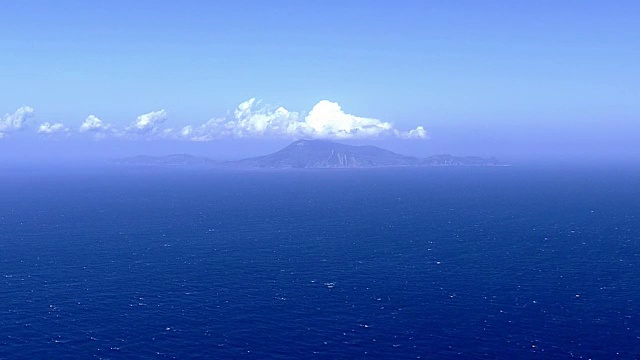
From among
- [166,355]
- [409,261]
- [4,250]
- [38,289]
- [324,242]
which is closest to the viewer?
[166,355]

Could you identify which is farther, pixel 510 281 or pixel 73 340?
pixel 510 281

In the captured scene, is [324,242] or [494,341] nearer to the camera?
[494,341]

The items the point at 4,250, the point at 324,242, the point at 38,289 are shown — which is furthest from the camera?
the point at 324,242

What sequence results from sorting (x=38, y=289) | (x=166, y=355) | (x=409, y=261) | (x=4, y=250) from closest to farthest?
1. (x=166, y=355)
2. (x=38, y=289)
3. (x=409, y=261)
4. (x=4, y=250)

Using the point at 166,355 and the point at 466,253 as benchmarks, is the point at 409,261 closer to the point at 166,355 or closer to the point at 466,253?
the point at 466,253

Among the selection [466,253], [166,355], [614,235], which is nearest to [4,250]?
[166,355]

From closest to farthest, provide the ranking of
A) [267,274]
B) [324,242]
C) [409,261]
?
[267,274]
[409,261]
[324,242]

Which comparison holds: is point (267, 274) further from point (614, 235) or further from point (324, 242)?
point (614, 235)

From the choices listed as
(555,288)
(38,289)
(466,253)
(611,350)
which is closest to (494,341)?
(611,350)

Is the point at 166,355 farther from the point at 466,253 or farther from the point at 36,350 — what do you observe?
the point at 466,253
